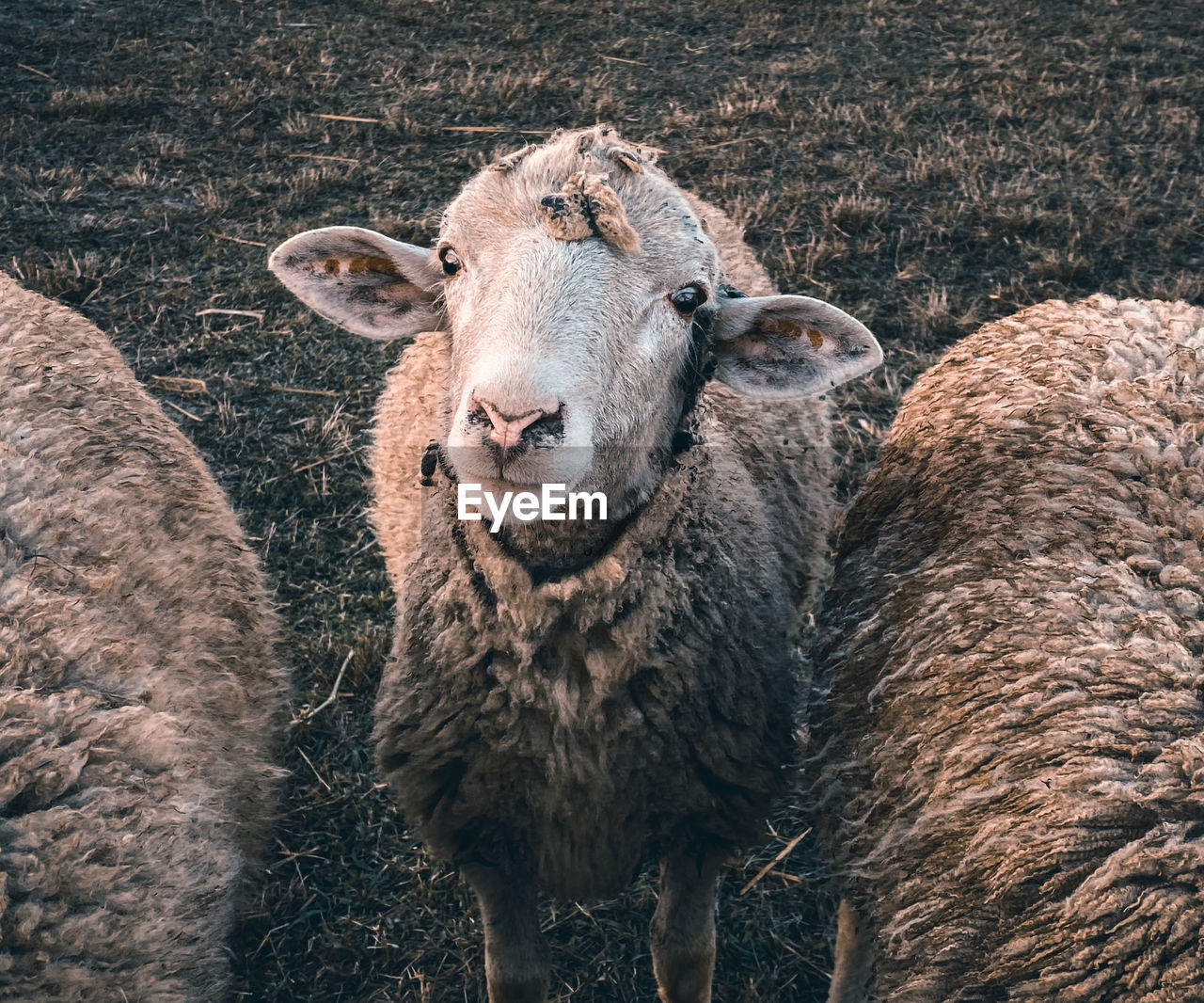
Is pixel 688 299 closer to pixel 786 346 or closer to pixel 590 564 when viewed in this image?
pixel 786 346

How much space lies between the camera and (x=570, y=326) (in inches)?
69.8

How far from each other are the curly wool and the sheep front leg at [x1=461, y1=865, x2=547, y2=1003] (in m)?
0.12

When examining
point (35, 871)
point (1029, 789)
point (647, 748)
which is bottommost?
point (647, 748)

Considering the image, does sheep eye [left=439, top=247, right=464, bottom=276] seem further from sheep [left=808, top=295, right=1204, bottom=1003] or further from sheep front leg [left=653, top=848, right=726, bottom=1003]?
sheep front leg [left=653, top=848, right=726, bottom=1003]

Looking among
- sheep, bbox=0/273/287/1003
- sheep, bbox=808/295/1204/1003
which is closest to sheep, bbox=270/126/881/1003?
sheep, bbox=808/295/1204/1003

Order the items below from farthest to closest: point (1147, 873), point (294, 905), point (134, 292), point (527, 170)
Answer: point (134, 292)
point (294, 905)
point (527, 170)
point (1147, 873)

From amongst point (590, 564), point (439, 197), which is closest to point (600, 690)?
point (590, 564)

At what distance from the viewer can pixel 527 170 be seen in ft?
6.72

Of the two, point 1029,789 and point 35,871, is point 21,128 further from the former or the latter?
point 1029,789

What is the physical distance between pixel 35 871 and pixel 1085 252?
6.00m

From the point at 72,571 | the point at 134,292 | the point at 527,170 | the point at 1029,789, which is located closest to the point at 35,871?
the point at 72,571

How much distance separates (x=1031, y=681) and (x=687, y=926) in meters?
1.25

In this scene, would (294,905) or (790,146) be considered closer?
(294,905)

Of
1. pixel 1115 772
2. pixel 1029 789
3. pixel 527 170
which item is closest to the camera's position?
pixel 1115 772
